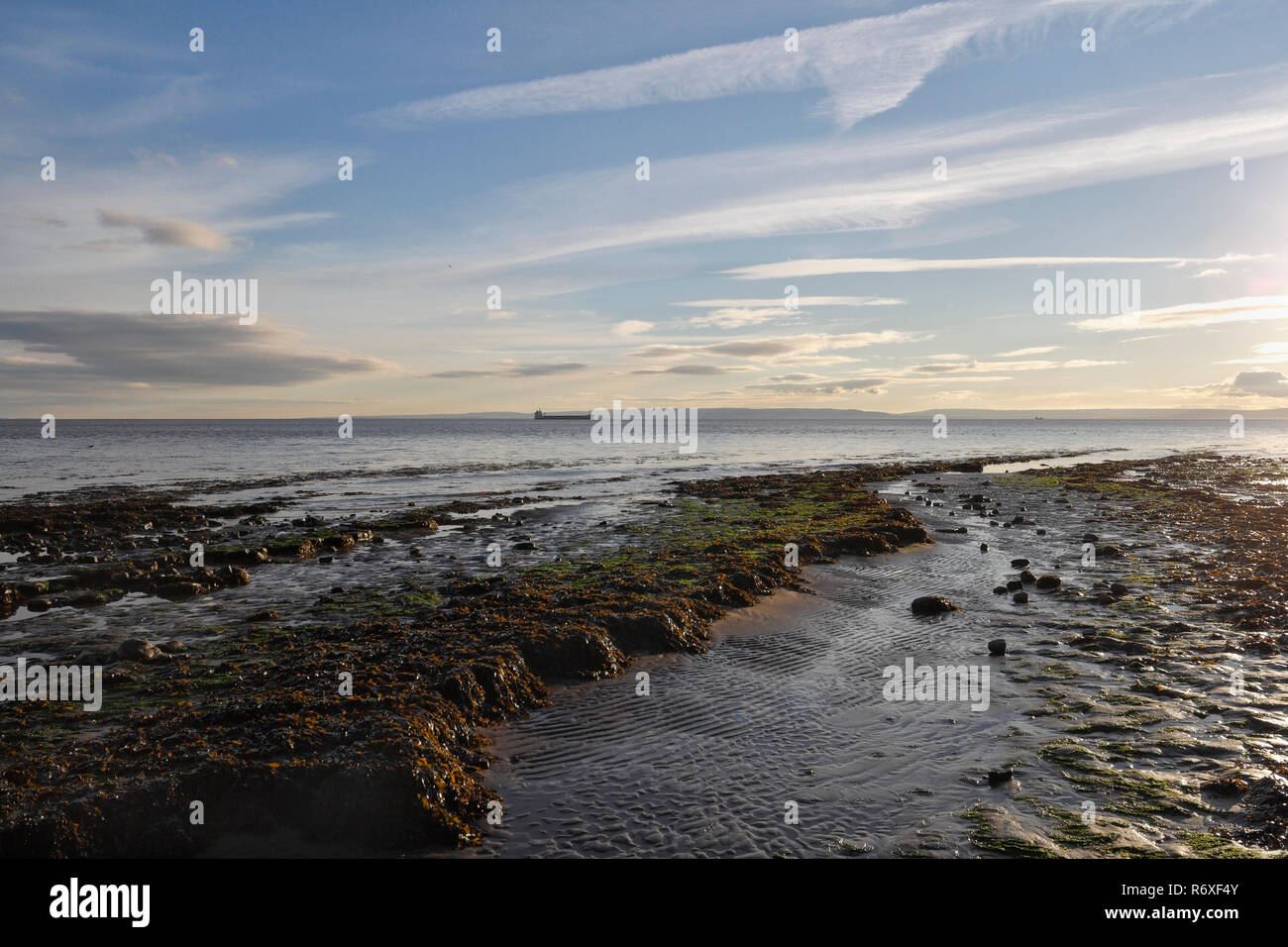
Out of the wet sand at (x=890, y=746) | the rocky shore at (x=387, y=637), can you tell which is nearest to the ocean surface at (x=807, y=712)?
the wet sand at (x=890, y=746)

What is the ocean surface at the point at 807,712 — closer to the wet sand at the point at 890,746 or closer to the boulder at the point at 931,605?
the wet sand at the point at 890,746

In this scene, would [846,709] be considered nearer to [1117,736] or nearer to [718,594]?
[1117,736]

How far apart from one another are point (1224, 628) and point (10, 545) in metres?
39.5

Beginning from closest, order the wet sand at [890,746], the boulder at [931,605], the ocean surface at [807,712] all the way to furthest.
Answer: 1. the wet sand at [890,746]
2. the ocean surface at [807,712]
3. the boulder at [931,605]

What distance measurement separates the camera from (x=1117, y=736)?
1091 centimetres

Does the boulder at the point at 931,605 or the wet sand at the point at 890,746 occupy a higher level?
the boulder at the point at 931,605

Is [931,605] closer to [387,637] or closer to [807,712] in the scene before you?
[807,712]

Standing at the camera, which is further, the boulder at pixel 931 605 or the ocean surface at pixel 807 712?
the boulder at pixel 931 605

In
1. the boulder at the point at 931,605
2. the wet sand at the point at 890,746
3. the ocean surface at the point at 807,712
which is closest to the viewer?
the wet sand at the point at 890,746

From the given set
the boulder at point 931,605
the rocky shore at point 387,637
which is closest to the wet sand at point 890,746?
the rocky shore at point 387,637

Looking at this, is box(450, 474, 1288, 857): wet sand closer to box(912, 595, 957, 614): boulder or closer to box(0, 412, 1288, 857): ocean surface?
box(0, 412, 1288, 857): ocean surface

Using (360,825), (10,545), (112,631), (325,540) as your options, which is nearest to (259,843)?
(360,825)
